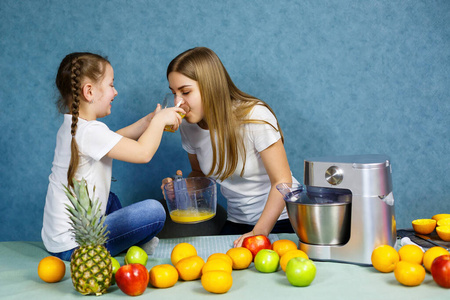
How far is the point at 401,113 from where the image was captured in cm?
234

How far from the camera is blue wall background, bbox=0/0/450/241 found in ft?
7.34

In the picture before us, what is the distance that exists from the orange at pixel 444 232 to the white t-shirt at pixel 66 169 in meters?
1.10

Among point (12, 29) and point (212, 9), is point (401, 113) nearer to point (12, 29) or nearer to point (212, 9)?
point (212, 9)

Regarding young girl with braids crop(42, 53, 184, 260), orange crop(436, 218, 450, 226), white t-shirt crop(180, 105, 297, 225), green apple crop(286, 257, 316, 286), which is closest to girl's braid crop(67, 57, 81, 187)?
young girl with braids crop(42, 53, 184, 260)

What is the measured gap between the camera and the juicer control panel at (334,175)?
1.33m

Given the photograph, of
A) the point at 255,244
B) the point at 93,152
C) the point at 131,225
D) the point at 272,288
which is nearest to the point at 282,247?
the point at 255,244

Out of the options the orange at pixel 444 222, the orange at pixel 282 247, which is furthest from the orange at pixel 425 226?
the orange at pixel 282 247

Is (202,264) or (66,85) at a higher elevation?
(66,85)

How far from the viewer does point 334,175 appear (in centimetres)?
134

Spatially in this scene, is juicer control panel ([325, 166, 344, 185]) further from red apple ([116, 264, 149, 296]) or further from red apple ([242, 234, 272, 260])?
red apple ([116, 264, 149, 296])

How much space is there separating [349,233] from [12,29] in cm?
189

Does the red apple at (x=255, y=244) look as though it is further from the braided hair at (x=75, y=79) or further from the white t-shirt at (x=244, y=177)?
the braided hair at (x=75, y=79)

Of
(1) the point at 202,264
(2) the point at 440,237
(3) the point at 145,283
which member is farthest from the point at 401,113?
(3) the point at 145,283

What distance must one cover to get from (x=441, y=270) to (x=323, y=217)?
35 cm
